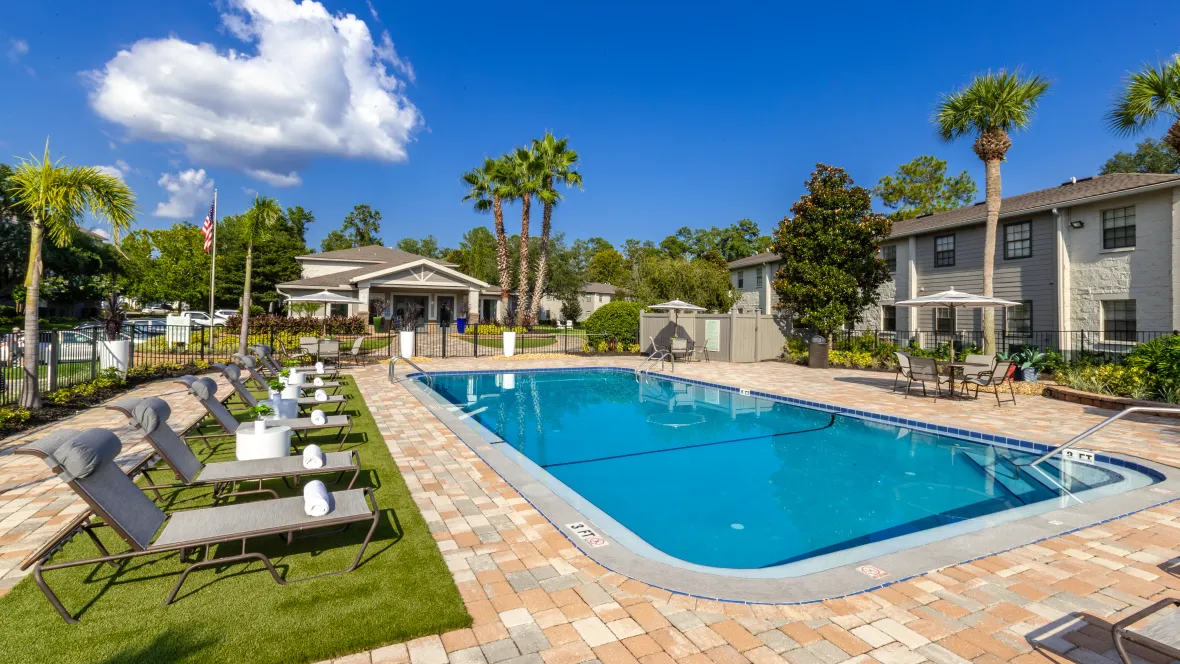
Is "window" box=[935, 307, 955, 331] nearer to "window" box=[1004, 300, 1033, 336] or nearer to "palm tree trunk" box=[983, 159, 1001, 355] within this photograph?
"window" box=[1004, 300, 1033, 336]

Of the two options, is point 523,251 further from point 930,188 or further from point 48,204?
point 930,188

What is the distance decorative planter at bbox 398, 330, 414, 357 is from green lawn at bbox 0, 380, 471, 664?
15627 millimetres

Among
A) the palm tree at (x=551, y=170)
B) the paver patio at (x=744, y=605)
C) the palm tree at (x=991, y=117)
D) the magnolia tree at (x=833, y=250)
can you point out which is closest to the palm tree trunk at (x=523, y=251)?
the palm tree at (x=551, y=170)

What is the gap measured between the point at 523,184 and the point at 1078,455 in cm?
2738

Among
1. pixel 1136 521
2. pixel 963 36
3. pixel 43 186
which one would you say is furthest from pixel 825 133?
pixel 43 186

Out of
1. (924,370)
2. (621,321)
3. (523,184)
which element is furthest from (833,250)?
(523,184)

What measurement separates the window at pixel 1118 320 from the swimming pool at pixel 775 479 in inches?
490

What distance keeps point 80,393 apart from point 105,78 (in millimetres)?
10945

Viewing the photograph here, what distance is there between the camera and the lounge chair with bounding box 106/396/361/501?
168 inches

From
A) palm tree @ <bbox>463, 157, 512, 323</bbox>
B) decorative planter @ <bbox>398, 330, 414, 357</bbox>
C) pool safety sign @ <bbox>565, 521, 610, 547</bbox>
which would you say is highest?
palm tree @ <bbox>463, 157, 512, 323</bbox>

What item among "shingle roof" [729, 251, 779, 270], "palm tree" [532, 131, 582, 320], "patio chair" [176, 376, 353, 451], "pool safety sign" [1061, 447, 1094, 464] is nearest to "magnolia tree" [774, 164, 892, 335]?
"shingle roof" [729, 251, 779, 270]

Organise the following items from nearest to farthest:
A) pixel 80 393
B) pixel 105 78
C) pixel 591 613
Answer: pixel 591 613 < pixel 80 393 < pixel 105 78

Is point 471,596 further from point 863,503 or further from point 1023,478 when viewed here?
point 1023,478

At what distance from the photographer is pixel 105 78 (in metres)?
15.3
